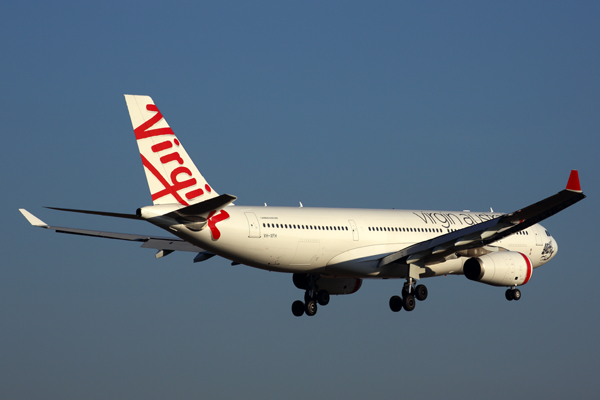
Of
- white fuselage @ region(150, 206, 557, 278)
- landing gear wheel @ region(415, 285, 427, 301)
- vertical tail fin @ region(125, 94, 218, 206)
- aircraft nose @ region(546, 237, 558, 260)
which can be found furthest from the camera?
aircraft nose @ region(546, 237, 558, 260)

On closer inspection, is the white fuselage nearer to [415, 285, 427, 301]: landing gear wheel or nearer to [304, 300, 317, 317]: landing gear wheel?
[415, 285, 427, 301]: landing gear wheel

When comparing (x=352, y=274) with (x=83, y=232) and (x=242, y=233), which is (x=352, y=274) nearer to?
(x=242, y=233)

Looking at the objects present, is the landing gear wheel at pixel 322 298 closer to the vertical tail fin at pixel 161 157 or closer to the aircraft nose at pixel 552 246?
the vertical tail fin at pixel 161 157

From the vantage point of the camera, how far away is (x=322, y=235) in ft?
113

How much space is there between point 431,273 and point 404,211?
157 inches

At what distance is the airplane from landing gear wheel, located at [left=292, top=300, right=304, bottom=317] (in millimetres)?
52

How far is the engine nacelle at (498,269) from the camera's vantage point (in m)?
36.8

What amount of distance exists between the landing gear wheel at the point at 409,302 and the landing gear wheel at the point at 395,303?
0.30m

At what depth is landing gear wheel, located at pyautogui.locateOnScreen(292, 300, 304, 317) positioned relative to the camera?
39.2 m

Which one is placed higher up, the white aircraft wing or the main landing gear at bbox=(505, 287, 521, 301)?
the white aircraft wing

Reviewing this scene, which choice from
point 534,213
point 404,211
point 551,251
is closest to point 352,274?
point 404,211

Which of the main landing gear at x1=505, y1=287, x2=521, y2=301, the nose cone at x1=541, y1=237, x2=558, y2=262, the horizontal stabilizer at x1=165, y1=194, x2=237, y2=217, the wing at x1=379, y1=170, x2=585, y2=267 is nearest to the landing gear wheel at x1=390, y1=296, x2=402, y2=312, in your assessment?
the wing at x1=379, y1=170, x2=585, y2=267

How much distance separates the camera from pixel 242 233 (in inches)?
1240

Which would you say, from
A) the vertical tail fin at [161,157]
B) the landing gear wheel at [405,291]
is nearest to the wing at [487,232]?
the landing gear wheel at [405,291]
